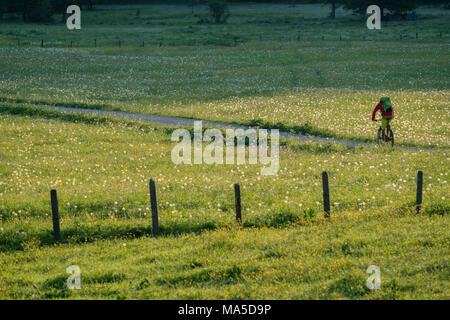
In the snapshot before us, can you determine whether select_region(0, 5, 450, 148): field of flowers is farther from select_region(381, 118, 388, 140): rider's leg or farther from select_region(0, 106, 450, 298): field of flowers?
select_region(0, 106, 450, 298): field of flowers

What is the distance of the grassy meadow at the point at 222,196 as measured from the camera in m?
11.6

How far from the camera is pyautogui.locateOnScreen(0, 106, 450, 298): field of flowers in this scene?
448 inches

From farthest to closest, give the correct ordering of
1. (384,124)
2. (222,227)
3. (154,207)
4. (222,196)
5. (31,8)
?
(31,8)
(384,124)
(222,196)
(222,227)
(154,207)

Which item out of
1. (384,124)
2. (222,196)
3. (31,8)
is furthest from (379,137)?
(31,8)

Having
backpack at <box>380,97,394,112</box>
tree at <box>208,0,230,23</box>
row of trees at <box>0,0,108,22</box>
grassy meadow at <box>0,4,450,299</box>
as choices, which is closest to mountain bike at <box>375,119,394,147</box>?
backpack at <box>380,97,394,112</box>

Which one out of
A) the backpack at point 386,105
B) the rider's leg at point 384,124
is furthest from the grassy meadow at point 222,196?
the backpack at point 386,105

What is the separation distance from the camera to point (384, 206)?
53.0 ft

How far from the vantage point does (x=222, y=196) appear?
18031 millimetres

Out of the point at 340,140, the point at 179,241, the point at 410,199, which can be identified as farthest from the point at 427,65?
the point at 179,241

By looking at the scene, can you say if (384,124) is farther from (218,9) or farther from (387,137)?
(218,9)

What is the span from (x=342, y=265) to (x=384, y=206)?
194 inches

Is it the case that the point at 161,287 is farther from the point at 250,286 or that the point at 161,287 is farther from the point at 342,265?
the point at 342,265

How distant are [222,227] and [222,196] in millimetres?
2753

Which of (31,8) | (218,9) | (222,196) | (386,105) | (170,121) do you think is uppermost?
(31,8)
